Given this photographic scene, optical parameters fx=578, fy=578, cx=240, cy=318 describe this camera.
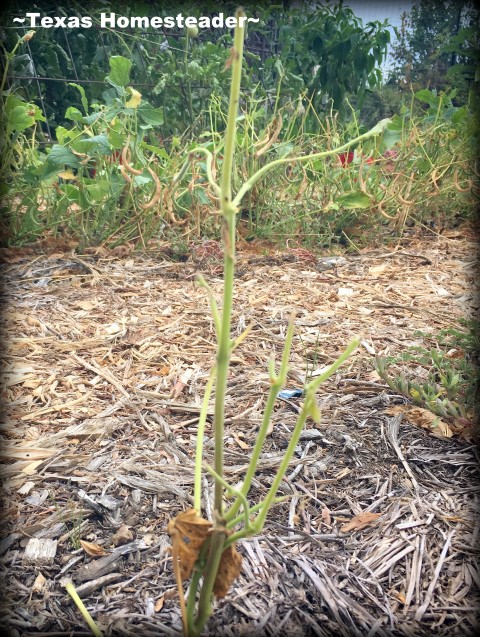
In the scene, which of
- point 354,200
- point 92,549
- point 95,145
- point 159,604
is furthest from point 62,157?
point 159,604

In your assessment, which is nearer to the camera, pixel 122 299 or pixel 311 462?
pixel 311 462

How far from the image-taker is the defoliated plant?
48 centimetres

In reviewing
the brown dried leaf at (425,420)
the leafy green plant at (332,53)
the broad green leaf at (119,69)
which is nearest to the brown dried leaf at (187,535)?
the brown dried leaf at (425,420)

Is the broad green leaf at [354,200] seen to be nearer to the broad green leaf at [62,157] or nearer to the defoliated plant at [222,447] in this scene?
the broad green leaf at [62,157]

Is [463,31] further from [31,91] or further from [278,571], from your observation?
[278,571]

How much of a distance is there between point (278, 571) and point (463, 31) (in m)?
2.83

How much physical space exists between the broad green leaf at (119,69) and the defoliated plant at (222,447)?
168cm

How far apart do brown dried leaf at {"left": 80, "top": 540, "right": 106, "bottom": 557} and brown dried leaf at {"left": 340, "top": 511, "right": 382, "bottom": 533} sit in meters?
0.35

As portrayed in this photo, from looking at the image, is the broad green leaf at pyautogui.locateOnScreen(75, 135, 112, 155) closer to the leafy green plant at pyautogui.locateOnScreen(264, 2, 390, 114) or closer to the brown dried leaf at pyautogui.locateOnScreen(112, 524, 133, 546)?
the brown dried leaf at pyautogui.locateOnScreen(112, 524, 133, 546)

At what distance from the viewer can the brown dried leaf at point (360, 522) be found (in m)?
0.86

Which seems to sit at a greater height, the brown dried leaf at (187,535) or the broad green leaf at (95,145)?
the broad green leaf at (95,145)

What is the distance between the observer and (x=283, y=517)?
878 mm

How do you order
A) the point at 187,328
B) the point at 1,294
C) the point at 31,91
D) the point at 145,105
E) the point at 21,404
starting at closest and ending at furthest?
1. the point at 21,404
2. the point at 187,328
3. the point at 1,294
4. the point at 145,105
5. the point at 31,91

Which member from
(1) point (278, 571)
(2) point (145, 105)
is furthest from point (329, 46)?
(1) point (278, 571)
